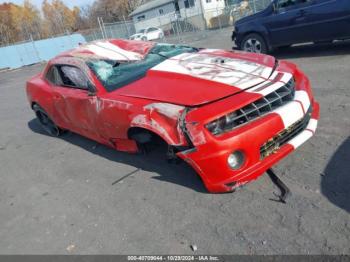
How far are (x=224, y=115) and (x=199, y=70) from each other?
0.98m

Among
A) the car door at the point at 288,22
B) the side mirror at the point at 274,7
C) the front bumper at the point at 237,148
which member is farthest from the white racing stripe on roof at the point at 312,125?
the side mirror at the point at 274,7

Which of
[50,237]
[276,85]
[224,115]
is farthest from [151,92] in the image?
[50,237]

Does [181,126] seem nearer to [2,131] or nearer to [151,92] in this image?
[151,92]

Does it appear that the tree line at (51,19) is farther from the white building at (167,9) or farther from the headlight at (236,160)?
the headlight at (236,160)

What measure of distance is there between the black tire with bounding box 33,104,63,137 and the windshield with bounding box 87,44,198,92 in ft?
7.14

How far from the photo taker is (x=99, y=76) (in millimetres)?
4312

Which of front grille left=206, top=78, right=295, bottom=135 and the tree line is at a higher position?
the tree line

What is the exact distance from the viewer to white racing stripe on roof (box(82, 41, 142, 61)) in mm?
4621

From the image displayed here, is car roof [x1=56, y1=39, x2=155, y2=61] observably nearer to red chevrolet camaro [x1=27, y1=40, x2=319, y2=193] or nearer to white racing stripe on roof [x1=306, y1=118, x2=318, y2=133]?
red chevrolet camaro [x1=27, y1=40, x2=319, y2=193]

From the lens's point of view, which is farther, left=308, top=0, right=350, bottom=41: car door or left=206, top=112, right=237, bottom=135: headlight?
left=308, top=0, right=350, bottom=41: car door

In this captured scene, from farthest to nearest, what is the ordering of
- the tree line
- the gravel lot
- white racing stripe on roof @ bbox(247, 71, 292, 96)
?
1. the tree line
2. white racing stripe on roof @ bbox(247, 71, 292, 96)
3. the gravel lot

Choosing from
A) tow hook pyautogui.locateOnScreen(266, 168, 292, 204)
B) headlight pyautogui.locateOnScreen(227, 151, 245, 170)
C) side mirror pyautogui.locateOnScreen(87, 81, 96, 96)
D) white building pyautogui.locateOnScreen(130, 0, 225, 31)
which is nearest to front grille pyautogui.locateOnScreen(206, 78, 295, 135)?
headlight pyautogui.locateOnScreen(227, 151, 245, 170)

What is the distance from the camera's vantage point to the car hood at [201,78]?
3.34 metres

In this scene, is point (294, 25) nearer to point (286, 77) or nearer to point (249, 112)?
point (286, 77)
